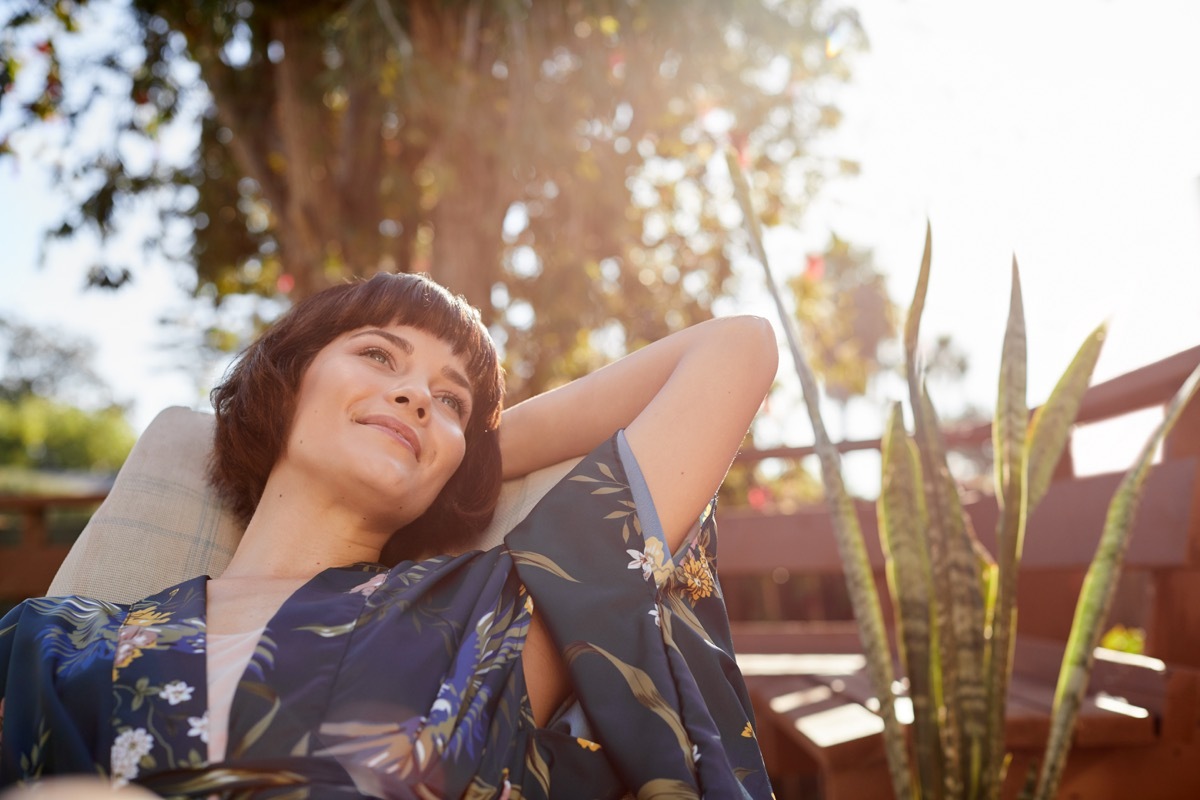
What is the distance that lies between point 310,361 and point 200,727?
77 centimetres

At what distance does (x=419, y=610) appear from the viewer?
1.40m

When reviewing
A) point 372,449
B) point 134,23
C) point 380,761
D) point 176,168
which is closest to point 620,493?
point 372,449

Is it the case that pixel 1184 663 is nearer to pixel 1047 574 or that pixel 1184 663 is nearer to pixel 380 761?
pixel 1047 574

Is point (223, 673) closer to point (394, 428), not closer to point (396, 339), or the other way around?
point (394, 428)

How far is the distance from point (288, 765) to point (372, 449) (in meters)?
0.57

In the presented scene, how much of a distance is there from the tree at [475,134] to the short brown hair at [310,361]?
99.1 inches

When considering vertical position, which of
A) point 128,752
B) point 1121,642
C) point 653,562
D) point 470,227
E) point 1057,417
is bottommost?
point 1121,642

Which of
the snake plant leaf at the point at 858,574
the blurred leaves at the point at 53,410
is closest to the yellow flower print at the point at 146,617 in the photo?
the snake plant leaf at the point at 858,574

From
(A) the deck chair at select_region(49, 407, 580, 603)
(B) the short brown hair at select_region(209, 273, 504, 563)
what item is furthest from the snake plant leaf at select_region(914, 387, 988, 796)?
(B) the short brown hair at select_region(209, 273, 504, 563)

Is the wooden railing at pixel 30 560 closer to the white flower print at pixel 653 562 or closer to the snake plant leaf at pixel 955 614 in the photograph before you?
the white flower print at pixel 653 562

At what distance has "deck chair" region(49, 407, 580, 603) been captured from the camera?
1.76 metres

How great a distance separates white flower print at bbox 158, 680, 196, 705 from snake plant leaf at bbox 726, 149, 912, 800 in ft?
3.70

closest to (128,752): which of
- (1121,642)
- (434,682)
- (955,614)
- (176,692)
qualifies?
(176,692)

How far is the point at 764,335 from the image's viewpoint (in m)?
1.68
